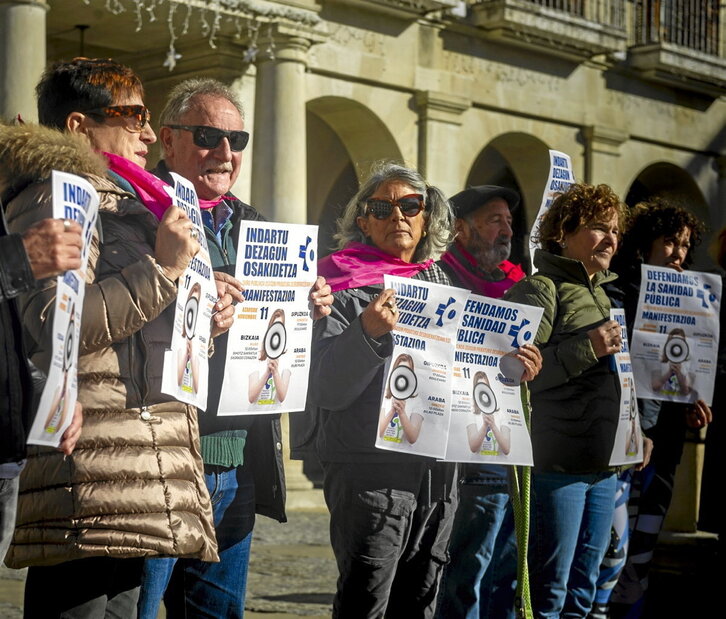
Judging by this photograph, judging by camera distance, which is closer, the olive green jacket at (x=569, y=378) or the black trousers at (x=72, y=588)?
the black trousers at (x=72, y=588)

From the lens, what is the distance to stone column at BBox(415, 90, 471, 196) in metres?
14.6

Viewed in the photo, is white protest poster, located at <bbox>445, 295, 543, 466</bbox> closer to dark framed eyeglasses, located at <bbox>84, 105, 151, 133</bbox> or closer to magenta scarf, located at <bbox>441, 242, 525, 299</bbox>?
magenta scarf, located at <bbox>441, 242, 525, 299</bbox>

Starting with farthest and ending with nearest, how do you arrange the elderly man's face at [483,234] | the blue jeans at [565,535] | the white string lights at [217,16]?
1. the white string lights at [217,16]
2. the elderly man's face at [483,234]
3. the blue jeans at [565,535]

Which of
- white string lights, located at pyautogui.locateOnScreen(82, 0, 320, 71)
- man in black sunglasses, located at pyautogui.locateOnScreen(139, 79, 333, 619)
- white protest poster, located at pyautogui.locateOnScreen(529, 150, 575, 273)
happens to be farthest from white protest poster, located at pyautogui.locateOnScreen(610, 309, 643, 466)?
white string lights, located at pyautogui.locateOnScreen(82, 0, 320, 71)

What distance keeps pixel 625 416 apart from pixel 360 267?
1.25 m

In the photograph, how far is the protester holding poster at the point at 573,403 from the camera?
4.62 meters

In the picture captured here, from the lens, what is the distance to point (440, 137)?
14734 mm

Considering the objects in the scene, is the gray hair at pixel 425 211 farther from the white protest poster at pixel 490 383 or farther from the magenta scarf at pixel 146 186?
the magenta scarf at pixel 146 186

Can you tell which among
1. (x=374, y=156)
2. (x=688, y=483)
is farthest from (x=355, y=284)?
(x=374, y=156)

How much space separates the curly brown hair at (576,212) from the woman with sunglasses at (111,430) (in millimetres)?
2114

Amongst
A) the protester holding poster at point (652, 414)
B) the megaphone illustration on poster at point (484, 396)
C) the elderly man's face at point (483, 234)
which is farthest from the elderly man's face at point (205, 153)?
the protester holding poster at point (652, 414)

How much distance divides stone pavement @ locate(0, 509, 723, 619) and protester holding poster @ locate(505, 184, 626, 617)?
1285mm

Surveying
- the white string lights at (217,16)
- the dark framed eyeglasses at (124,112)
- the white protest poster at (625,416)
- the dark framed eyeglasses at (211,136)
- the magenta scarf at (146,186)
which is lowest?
the white protest poster at (625,416)

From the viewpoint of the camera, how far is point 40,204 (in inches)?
114
